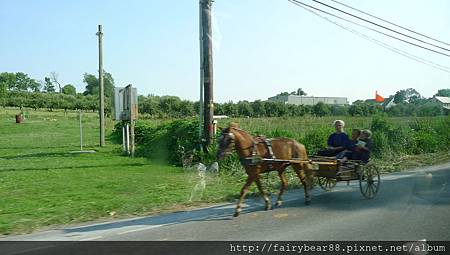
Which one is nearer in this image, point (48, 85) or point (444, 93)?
point (444, 93)

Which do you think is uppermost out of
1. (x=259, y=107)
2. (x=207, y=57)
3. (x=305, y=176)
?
(x=207, y=57)

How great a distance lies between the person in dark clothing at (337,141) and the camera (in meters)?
11.7

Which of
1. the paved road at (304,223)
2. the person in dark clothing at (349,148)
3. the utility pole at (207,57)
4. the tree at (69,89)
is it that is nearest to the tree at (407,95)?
the utility pole at (207,57)

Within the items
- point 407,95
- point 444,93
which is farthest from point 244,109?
point 444,93

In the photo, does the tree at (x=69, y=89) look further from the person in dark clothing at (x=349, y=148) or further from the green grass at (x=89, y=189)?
the person in dark clothing at (x=349, y=148)

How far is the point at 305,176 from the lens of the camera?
10797mm

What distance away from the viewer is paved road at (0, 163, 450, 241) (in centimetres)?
770

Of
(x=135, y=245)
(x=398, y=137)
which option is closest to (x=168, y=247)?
(x=135, y=245)

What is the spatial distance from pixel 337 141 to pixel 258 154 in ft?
10.1

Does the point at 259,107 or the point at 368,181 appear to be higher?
the point at 259,107

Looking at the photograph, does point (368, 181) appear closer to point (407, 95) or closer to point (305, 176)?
point (305, 176)

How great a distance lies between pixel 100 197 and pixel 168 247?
5109mm

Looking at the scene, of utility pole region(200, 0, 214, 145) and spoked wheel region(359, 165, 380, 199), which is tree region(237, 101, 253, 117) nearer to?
utility pole region(200, 0, 214, 145)

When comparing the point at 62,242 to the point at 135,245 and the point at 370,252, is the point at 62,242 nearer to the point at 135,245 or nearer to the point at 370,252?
the point at 135,245
